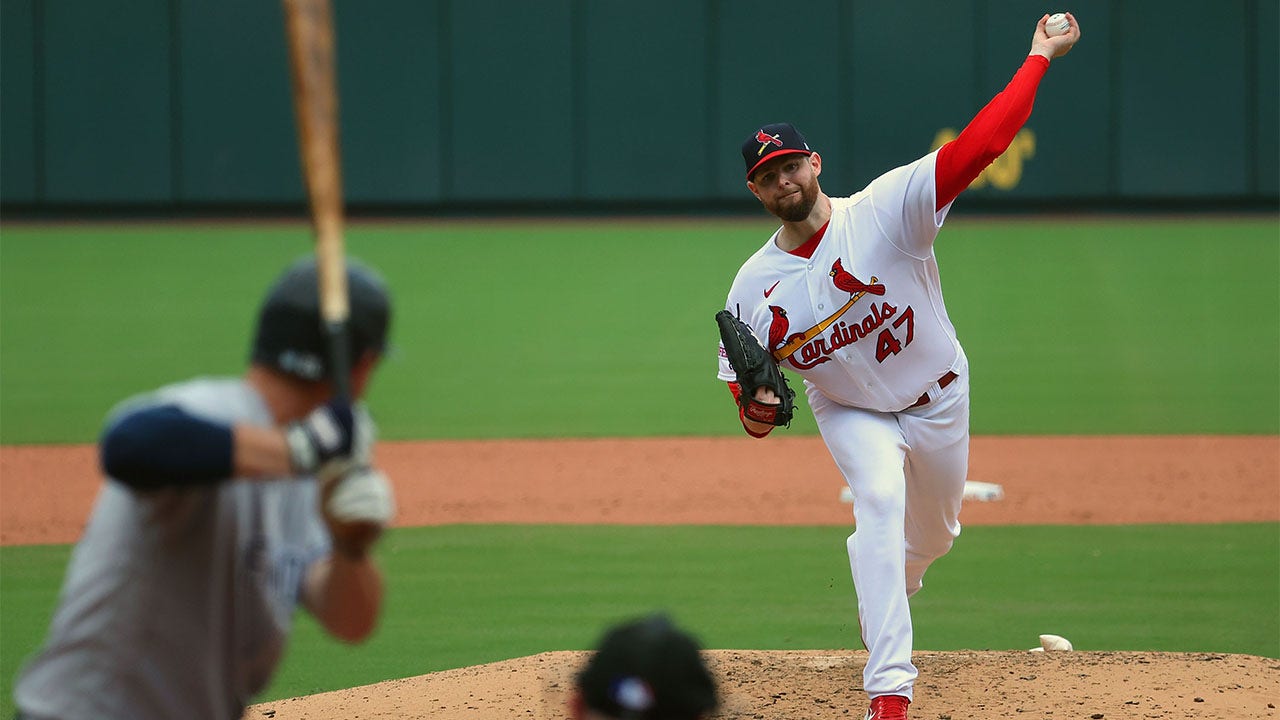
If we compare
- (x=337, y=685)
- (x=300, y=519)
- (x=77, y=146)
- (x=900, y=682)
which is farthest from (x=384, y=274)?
(x=300, y=519)

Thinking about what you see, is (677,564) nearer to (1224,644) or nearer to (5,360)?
(1224,644)

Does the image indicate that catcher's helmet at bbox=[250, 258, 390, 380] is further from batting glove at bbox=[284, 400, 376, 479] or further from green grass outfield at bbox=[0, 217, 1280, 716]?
green grass outfield at bbox=[0, 217, 1280, 716]

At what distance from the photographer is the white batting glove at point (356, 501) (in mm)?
2494

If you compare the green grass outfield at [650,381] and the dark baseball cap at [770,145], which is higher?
the dark baseball cap at [770,145]

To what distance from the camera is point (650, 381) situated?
1387 centimetres

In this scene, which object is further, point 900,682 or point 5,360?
point 5,360

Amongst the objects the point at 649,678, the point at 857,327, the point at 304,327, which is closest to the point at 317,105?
the point at 304,327

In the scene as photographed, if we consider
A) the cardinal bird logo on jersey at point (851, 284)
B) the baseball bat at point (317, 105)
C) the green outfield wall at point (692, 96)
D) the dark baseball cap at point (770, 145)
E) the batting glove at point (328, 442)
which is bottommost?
the batting glove at point (328, 442)

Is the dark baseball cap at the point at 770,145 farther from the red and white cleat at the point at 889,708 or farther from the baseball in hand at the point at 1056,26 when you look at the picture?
the red and white cleat at the point at 889,708

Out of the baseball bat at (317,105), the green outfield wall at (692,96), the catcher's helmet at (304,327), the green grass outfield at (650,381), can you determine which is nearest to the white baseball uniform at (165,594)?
the catcher's helmet at (304,327)

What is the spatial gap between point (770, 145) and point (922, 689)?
1.99 m

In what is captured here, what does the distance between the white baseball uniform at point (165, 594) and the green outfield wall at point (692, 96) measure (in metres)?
21.7

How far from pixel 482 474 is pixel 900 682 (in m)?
5.55

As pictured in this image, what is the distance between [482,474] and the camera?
10.1 metres
